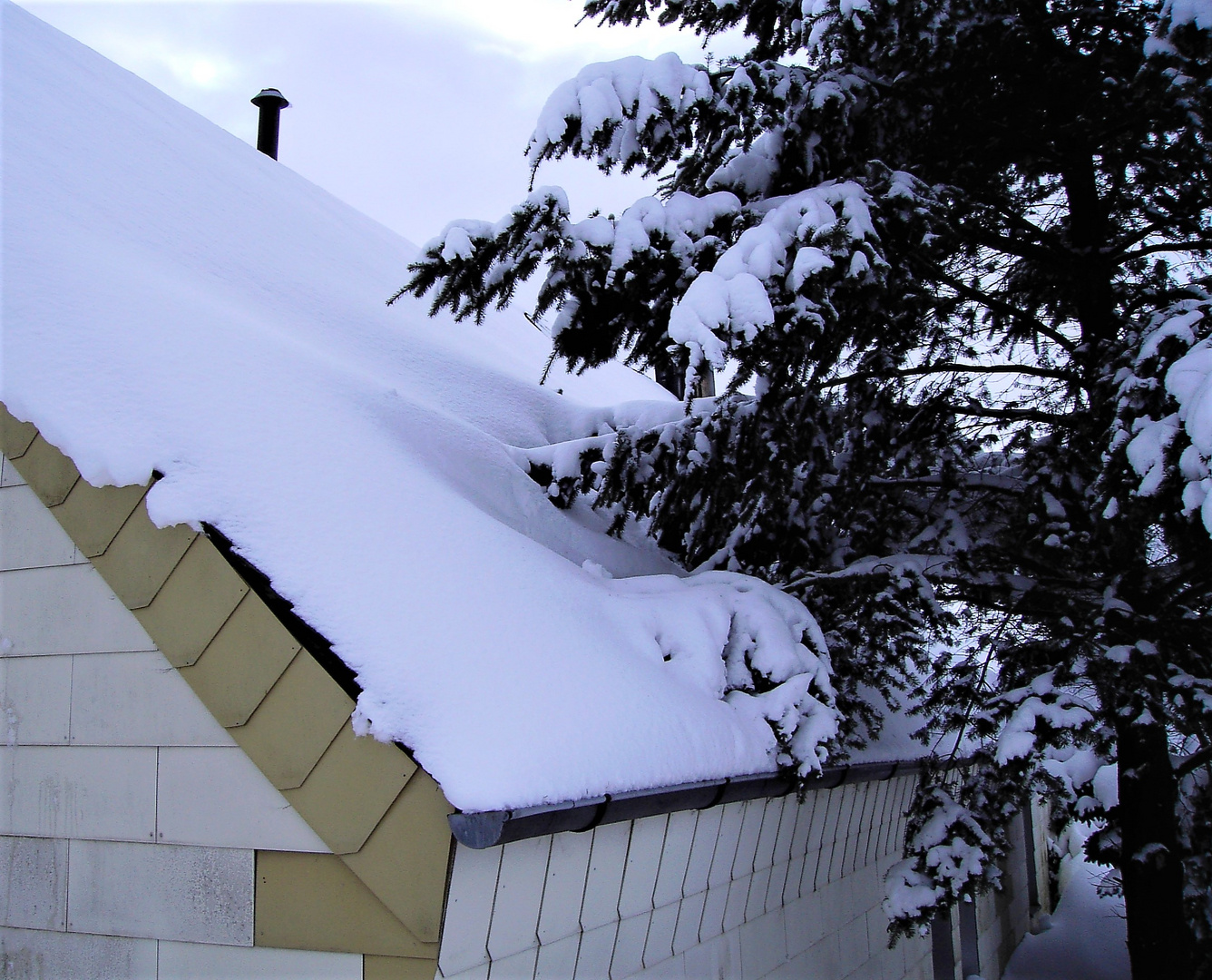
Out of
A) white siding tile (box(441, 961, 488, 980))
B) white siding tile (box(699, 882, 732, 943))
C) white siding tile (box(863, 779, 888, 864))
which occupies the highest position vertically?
white siding tile (box(441, 961, 488, 980))

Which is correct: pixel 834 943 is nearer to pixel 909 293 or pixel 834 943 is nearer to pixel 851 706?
pixel 851 706

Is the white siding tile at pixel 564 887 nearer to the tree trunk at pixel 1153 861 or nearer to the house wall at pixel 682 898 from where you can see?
the house wall at pixel 682 898

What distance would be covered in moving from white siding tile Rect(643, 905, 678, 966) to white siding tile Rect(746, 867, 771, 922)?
2.61 ft

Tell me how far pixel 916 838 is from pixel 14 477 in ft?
13.9

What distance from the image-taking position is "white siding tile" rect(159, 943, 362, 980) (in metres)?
2.41

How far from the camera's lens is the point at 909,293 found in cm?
481

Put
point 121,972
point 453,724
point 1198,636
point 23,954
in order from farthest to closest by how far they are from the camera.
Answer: point 1198,636 → point 23,954 → point 121,972 → point 453,724

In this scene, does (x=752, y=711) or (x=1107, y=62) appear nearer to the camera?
(x=752, y=711)

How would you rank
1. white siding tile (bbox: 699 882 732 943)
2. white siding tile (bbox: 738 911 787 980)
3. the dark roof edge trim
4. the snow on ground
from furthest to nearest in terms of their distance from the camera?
the snow on ground < white siding tile (bbox: 738 911 787 980) < white siding tile (bbox: 699 882 732 943) < the dark roof edge trim

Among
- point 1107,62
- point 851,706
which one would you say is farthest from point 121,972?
point 1107,62

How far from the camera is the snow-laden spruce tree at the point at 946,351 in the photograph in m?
3.89

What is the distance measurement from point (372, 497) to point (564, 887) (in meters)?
1.32

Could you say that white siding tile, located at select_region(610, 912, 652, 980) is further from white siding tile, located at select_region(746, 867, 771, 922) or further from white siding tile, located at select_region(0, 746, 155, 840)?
white siding tile, located at select_region(0, 746, 155, 840)

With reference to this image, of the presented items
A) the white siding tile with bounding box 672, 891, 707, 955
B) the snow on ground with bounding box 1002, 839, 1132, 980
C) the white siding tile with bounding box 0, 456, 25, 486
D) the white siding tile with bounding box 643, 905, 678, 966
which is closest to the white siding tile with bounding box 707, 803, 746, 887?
the white siding tile with bounding box 672, 891, 707, 955
